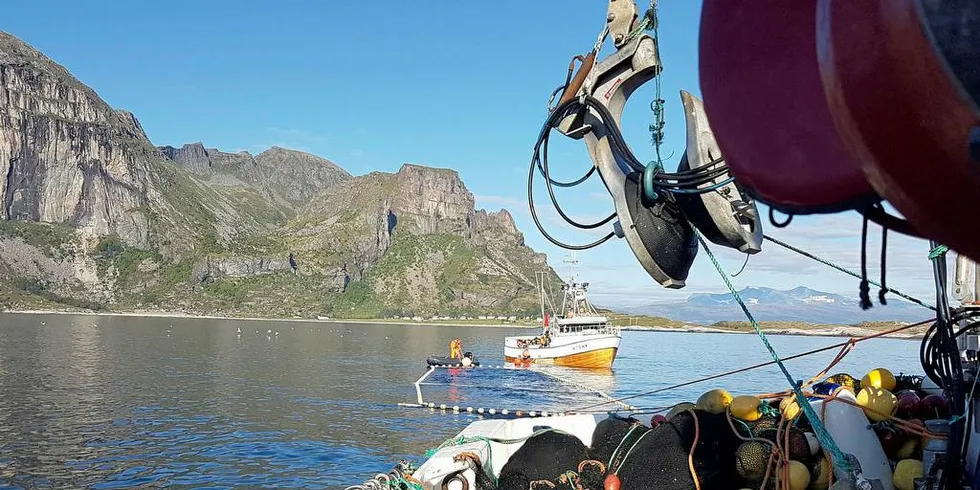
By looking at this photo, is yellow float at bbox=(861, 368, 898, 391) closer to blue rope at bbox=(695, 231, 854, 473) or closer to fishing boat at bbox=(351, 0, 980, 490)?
fishing boat at bbox=(351, 0, 980, 490)

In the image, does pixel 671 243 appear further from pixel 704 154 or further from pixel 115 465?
pixel 115 465

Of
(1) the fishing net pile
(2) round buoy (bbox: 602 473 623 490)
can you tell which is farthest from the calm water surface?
(2) round buoy (bbox: 602 473 623 490)

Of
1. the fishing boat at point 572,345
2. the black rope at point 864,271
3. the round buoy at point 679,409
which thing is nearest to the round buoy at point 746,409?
the round buoy at point 679,409

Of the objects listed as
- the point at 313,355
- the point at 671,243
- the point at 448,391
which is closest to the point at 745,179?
the point at 671,243

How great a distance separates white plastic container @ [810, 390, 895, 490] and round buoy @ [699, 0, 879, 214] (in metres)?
5.10

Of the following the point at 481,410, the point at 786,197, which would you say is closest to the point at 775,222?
the point at 786,197

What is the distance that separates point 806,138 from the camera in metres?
1.95

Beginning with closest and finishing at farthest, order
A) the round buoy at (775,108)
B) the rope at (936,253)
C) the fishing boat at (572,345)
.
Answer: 1. the round buoy at (775,108)
2. the rope at (936,253)
3. the fishing boat at (572,345)

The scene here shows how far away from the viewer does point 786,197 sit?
200 cm

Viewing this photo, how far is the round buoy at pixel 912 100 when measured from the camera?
1146 mm

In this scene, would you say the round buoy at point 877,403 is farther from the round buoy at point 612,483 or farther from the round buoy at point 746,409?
the round buoy at point 612,483

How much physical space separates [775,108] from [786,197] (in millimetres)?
241

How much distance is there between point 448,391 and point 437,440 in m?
13.5

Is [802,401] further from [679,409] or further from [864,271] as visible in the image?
[679,409]
